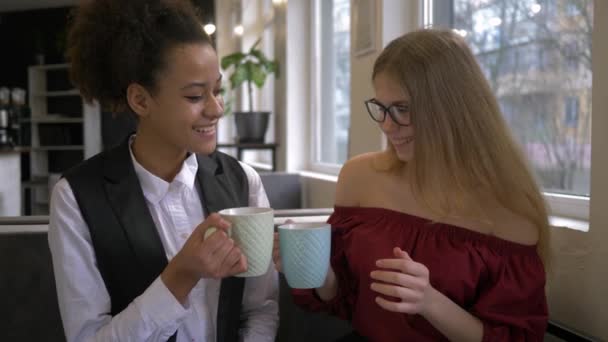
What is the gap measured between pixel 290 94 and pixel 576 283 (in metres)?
3.24

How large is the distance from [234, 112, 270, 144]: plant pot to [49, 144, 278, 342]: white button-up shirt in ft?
11.2

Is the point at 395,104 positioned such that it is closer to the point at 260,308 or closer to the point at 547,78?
the point at 260,308

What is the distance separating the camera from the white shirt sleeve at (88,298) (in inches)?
39.7

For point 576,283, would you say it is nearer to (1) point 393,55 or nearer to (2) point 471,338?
(2) point 471,338

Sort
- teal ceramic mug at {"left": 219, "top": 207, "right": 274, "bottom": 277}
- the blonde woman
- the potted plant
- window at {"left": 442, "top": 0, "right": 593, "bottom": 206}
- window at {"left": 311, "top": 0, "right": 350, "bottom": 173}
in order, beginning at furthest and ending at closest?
the potted plant → window at {"left": 311, "top": 0, "right": 350, "bottom": 173} → window at {"left": 442, "top": 0, "right": 593, "bottom": 206} → the blonde woman → teal ceramic mug at {"left": 219, "top": 207, "right": 274, "bottom": 277}

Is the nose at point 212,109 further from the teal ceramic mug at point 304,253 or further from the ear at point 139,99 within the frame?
the teal ceramic mug at point 304,253

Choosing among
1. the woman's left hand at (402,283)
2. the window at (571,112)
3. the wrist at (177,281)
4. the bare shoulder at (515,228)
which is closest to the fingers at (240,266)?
the wrist at (177,281)

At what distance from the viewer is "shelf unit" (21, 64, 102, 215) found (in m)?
7.91

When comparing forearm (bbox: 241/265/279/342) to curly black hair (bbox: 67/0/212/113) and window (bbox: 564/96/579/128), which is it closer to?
curly black hair (bbox: 67/0/212/113)

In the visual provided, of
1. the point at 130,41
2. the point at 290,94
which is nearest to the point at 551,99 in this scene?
the point at 130,41

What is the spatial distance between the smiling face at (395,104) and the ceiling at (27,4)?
9.00m

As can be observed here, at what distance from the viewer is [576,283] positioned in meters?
1.33

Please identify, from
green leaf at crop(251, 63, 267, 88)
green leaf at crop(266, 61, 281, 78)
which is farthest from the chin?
green leaf at crop(251, 63, 267, 88)

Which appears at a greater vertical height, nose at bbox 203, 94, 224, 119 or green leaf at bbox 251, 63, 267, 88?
green leaf at bbox 251, 63, 267, 88
